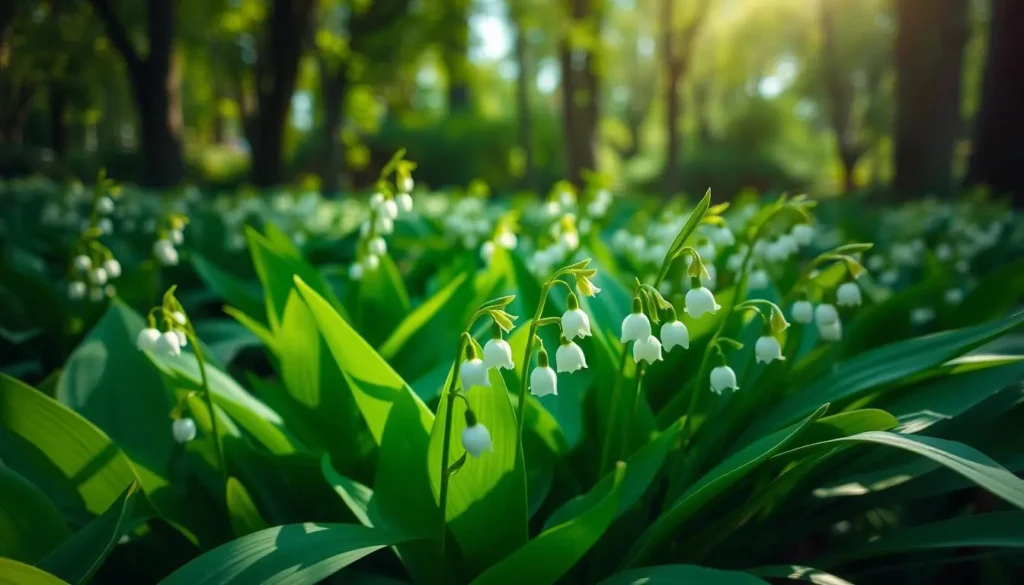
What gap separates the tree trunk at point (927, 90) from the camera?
7.04 metres

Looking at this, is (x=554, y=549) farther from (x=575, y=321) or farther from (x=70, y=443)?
(x=70, y=443)

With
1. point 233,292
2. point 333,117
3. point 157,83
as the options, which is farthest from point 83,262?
point 333,117

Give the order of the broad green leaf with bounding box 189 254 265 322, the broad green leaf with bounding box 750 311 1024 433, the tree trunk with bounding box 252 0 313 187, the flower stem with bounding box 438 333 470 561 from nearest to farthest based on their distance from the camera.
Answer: the flower stem with bounding box 438 333 470 561, the broad green leaf with bounding box 750 311 1024 433, the broad green leaf with bounding box 189 254 265 322, the tree trunk with bounding box 252 0 313 187

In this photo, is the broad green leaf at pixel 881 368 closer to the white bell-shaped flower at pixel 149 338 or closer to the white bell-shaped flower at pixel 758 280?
the white bell-shaped flower at pixel 758 280

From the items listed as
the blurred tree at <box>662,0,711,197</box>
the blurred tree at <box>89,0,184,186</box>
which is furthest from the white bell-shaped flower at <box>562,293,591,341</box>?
the blurred tree at <box>662,0,711,197</box>

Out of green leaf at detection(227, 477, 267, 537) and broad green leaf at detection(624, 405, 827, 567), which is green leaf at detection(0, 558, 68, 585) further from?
broad green leaf at detection(624, 405, 827, 567)

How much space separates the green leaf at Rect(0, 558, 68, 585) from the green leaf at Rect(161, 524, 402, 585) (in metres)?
0.15

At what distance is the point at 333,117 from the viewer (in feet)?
39.9

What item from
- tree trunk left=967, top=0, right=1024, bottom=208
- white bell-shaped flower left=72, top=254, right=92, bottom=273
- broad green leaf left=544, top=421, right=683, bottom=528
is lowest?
white bell-shaped flower left=72, top=254, right=92, bottom=273

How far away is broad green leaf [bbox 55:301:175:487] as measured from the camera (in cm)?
177

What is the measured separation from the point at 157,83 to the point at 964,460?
835 centimetres

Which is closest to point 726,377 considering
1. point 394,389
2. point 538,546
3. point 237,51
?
point 538,546

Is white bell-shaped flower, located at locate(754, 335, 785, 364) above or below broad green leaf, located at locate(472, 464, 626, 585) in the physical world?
above

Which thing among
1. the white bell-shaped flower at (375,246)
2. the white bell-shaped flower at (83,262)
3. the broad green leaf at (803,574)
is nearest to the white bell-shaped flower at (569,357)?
the broad green leaf at (803,574)
